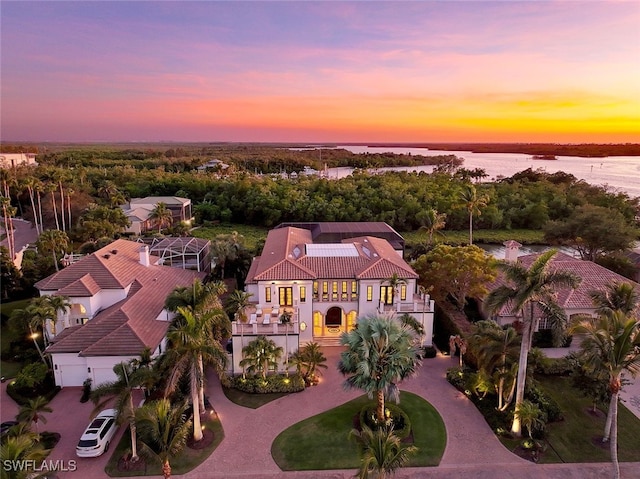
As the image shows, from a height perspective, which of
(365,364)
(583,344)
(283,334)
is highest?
(583,344)

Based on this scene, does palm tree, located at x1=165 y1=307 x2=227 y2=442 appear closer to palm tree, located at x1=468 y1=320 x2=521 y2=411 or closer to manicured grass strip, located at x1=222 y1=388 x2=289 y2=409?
manicured grass strip, located at x1=222 y1=388 x2=289 y2=409

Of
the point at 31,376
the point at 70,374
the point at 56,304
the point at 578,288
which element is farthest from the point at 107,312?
the point at 578,288

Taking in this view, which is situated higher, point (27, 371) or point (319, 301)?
point (319, 301)

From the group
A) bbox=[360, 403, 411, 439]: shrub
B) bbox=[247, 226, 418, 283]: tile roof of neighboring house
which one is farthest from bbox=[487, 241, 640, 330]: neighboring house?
bbox=[360, 403, 411, 439]: shrub

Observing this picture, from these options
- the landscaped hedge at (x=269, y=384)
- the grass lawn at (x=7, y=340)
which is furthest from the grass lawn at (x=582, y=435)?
the grass lawn at (x=7, y=340)

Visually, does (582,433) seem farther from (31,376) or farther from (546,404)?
(31,376)

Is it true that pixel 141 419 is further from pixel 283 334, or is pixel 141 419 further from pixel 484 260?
pixel 484 260

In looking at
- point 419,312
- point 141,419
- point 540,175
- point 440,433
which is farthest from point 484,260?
point 540,175
